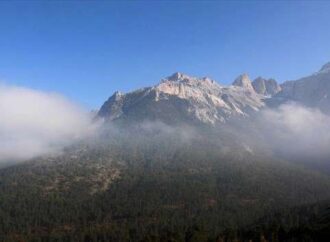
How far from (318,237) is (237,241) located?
1240 inches

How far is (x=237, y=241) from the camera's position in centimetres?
19612

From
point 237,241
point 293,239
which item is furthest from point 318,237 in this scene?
point 237,241

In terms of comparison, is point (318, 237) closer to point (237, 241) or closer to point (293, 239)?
point (293, 239)

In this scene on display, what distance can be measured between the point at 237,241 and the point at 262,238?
35.1 ft

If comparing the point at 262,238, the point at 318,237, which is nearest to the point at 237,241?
the point at 262,238

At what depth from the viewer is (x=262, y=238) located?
191000mm

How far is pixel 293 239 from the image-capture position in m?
195

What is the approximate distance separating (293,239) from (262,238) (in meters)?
13.8

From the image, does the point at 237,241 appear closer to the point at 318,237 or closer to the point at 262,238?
the point at 262,238

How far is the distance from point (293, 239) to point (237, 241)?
2233 centimetres

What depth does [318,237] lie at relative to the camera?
623 feet
